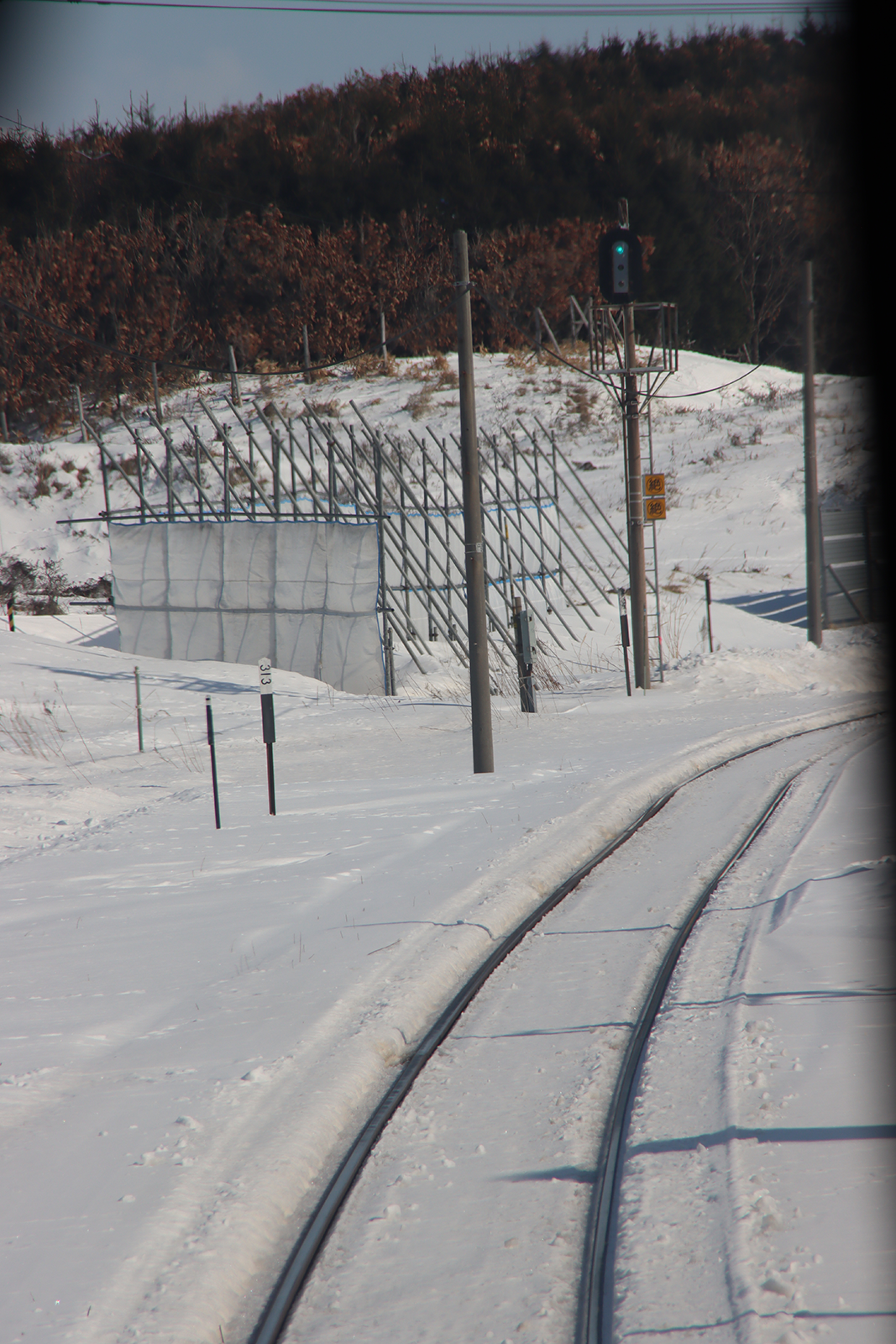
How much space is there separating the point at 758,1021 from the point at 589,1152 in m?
1.26

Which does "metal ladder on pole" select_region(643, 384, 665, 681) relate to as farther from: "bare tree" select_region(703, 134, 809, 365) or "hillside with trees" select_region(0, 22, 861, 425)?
"bare tree" select_region(703, 134, 809, 365)

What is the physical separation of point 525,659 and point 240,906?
408 inches

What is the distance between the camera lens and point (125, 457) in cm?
4569

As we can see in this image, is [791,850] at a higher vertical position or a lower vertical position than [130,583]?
lower

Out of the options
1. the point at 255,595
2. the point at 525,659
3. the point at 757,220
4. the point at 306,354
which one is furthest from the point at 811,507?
the point at 757,220

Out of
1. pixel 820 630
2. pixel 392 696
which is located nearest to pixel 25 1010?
pixel 392 696

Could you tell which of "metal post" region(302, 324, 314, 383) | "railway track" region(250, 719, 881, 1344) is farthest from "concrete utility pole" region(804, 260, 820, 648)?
"metal post" region(302, 324, 314, 383)

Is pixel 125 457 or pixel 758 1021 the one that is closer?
pixel 758 1021

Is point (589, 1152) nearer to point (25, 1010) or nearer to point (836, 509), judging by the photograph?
point (25, 1010)

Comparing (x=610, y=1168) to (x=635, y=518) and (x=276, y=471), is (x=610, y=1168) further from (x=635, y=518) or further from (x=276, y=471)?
(x=276, y=471)

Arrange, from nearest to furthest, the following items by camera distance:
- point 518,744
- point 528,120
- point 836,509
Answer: point 518,744 < point 836,509 < point 528,120

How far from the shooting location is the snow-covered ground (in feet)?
12.2

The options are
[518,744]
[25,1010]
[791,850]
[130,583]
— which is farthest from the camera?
[130,583]

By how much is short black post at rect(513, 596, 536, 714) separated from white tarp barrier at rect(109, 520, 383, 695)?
5793mm
